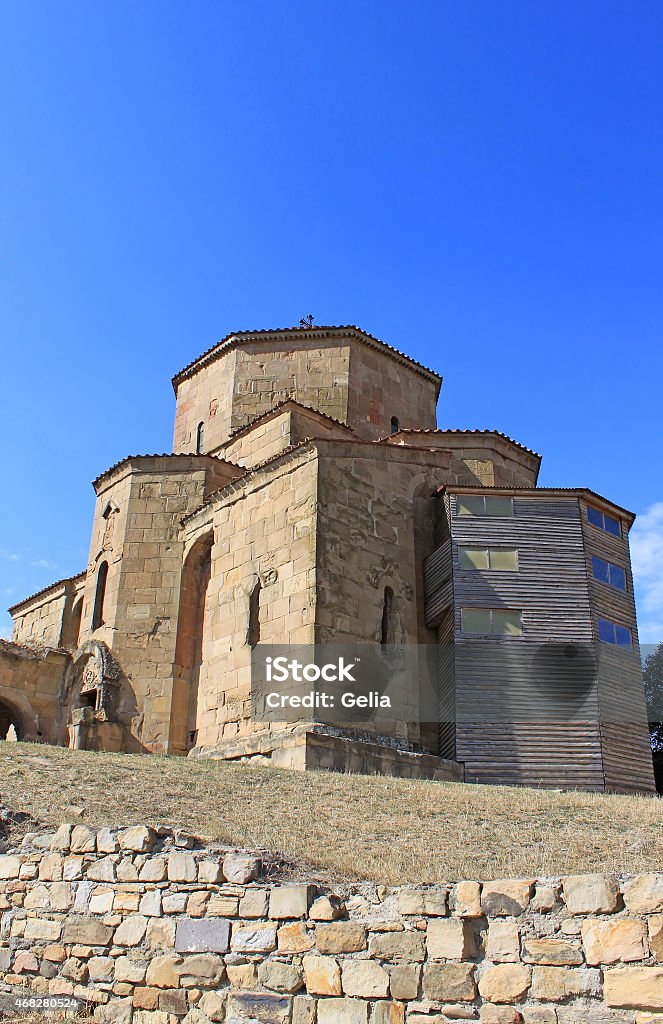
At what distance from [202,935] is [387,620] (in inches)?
440

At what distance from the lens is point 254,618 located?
17969 mm

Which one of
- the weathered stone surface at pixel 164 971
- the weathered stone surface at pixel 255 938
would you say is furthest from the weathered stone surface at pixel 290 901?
the weathered stone surface at pixel 164 971

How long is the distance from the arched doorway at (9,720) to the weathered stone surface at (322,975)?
54.9ft

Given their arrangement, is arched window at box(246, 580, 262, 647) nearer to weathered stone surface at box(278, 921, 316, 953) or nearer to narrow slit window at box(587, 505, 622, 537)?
narrow slit window at box(587, 505, 622, 537)

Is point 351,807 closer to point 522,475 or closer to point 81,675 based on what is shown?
point 81,675

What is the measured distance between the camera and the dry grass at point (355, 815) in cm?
752

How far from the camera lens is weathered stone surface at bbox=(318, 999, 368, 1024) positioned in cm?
602

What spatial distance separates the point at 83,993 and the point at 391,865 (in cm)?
266

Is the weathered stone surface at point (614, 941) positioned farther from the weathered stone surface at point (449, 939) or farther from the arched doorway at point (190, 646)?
the arched doorway at point (190, 646)

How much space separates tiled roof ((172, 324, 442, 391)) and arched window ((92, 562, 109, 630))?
23.1 ft

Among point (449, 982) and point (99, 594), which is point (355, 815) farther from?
point (99, 594)

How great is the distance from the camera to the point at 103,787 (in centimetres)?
1045

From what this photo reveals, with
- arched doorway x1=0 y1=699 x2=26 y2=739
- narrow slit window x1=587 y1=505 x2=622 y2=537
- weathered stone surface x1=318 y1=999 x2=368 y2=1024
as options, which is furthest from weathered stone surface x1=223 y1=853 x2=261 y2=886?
arched doorway x1=0 y1=699 x2=26 y2=739

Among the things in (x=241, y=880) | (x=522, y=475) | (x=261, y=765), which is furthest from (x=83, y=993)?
(x=522, y=475)
